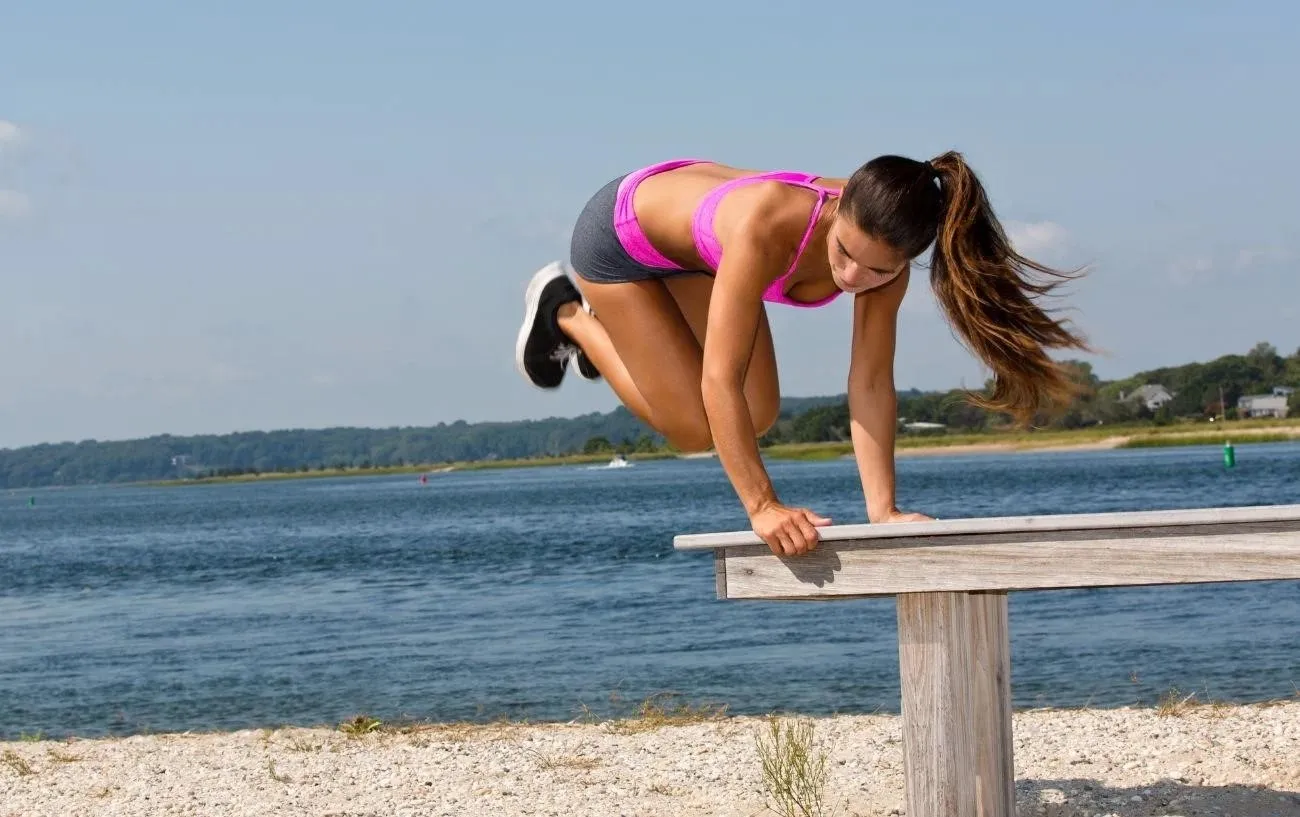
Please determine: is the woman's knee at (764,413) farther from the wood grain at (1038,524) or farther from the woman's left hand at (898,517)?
the wood grain at (1038,524)

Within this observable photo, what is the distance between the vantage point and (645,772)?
621 cm

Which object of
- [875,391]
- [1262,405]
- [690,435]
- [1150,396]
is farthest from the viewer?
[1150,396]

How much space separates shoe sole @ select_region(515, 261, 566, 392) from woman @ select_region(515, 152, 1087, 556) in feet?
1.02

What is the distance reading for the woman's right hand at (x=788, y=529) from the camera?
11.8ft

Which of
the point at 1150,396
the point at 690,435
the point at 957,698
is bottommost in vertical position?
the point at 957,698

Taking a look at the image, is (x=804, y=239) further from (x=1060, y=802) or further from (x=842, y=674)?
(x=842, y=674)

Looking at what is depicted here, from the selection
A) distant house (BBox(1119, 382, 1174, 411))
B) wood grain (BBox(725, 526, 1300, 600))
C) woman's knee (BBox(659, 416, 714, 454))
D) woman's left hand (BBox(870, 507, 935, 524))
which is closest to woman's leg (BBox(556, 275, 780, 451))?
woman's knee (BBox(659, 416, 714, 454))

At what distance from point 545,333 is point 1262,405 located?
379 ft

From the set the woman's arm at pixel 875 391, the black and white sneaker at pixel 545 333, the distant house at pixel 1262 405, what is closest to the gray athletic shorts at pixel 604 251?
the black and white sneaker at pixel 545 333

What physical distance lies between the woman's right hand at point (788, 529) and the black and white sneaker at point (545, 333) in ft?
6.05

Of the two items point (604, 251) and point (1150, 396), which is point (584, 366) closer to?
point (604, 251)

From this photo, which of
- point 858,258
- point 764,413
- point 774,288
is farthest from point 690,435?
point 858,258

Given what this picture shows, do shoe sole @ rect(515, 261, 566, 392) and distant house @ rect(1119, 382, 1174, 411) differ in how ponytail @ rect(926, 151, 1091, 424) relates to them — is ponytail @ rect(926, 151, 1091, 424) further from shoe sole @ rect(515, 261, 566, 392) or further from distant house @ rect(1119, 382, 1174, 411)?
distant house @ rect(1119, 382, 1174, 411)

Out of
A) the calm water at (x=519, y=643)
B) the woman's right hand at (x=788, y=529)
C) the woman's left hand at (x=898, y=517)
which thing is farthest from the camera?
the calm water at (x=519, y=643)
